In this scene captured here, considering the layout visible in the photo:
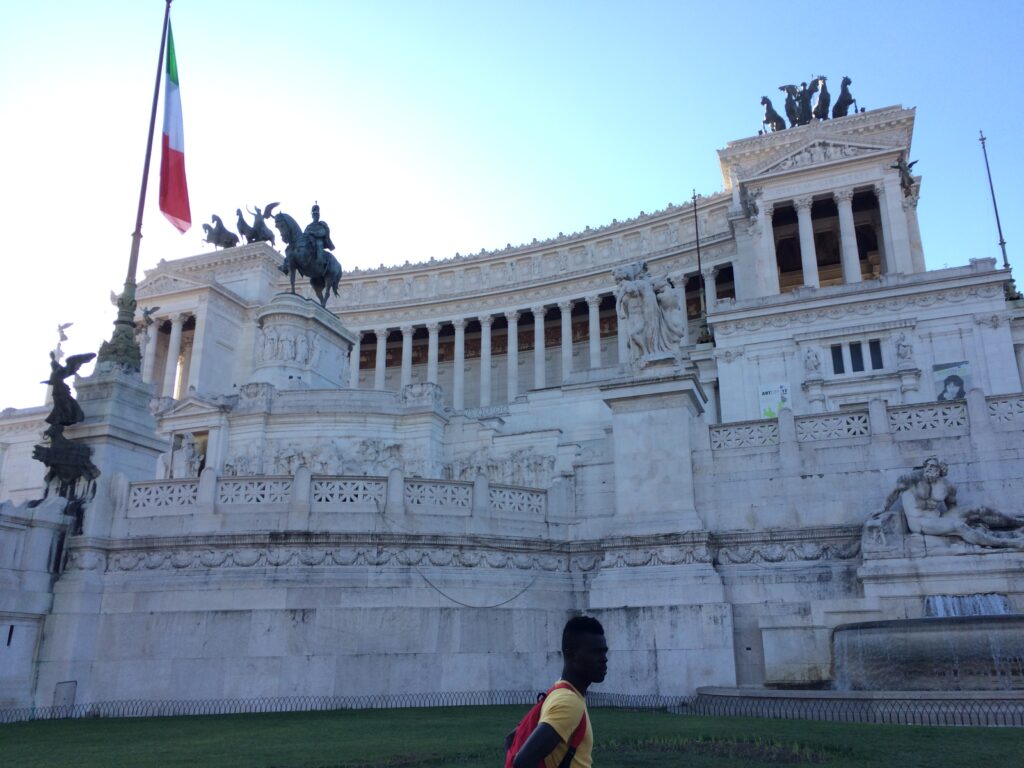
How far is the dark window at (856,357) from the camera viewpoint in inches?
1688

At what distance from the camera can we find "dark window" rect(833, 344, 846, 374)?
42938 mm

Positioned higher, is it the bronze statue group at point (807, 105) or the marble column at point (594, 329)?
the bronze statue group at point (807, 105)

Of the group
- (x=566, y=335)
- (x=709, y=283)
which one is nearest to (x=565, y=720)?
(x=709, y=283)

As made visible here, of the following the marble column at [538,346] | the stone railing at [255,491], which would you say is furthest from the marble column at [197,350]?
the stone railing at [255,491]

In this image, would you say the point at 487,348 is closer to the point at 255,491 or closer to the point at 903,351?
the point at 903,351

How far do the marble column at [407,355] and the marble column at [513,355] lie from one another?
998 cm

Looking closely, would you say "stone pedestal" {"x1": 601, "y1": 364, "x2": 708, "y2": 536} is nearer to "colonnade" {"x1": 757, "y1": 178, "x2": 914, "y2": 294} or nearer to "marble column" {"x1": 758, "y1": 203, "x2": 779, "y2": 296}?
"marble column" {"x1": 758, "y1": 203, "x2": 779, "y2": 296}

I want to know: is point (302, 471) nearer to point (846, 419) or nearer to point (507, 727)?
point (507, 727)

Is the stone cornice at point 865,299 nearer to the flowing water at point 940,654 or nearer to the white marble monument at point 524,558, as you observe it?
the white marble monument at point 524,558

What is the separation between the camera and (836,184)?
59.7m

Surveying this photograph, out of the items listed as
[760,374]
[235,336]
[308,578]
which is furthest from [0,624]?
[235,336]

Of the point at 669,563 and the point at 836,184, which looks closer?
the point at 669,563

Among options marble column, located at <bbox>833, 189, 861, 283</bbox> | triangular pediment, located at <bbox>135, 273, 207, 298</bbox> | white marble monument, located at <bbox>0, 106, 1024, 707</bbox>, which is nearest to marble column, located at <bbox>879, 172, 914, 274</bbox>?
A: marble column, located at <bbox>833, 189, 861, 283</bbox>

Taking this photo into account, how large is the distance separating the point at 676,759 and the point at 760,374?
123 feet
